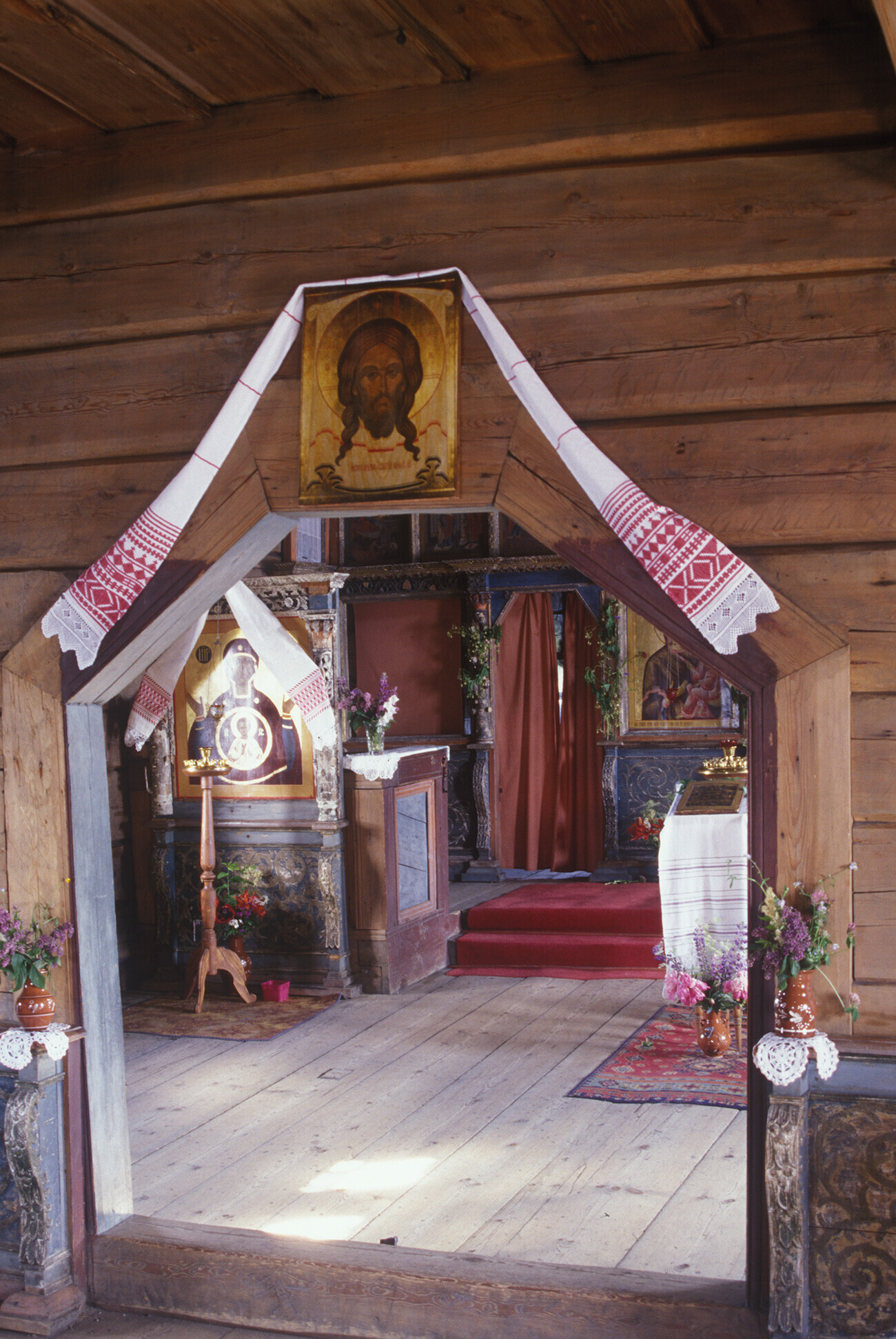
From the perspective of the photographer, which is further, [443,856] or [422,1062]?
[443,856]

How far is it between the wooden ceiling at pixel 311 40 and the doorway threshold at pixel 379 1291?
3110 mm

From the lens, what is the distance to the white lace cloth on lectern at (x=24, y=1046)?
3594 millimetres

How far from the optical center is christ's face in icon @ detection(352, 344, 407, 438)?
139 inches

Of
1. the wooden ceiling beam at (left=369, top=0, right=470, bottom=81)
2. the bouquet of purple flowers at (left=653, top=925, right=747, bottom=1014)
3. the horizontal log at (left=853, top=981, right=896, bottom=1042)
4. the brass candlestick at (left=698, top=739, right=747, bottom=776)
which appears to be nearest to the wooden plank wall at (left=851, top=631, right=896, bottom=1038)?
the horizontal log at (left=853, top=981, right=896, bottom=1042)

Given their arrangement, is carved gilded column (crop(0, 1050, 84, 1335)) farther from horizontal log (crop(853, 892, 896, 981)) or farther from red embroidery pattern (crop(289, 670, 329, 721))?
red embroidery pattern (crop(289, 670, 329, 721))

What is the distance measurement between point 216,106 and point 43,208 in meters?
0.62

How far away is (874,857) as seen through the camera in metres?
3.16

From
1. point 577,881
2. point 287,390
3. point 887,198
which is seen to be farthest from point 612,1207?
point 577,881

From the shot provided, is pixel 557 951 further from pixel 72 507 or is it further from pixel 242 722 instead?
pixel 72 507

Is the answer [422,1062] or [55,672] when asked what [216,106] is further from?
[422,1062]

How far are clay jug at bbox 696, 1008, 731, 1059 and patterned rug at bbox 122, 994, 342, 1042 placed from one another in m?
2.09

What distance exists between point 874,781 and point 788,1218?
105 centimetres

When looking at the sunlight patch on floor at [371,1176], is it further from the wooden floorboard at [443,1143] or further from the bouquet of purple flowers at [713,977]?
the bouquet of purple flowers at [713,977]

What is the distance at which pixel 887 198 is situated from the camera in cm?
312
